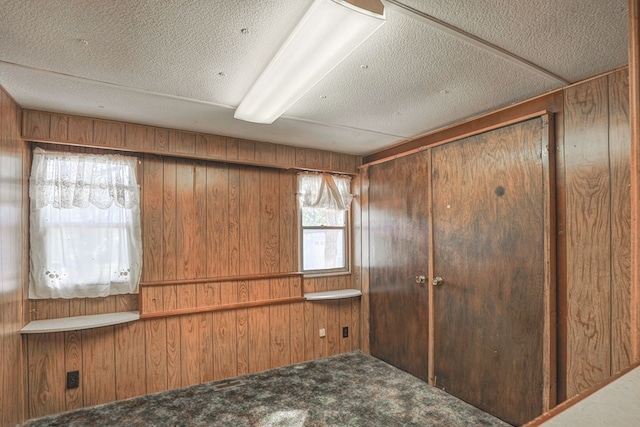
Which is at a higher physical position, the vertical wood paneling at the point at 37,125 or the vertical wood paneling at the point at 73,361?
the vertical wood paneling at the point at 37,125

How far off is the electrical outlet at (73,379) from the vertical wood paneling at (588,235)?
3700 millimetres

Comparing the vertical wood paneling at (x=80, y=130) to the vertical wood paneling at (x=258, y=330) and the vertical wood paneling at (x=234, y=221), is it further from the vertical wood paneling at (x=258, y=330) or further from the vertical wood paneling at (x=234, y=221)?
the vertical wood paneling at (x=258, y=330)

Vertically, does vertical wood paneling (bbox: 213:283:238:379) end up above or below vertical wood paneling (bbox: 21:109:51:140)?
below

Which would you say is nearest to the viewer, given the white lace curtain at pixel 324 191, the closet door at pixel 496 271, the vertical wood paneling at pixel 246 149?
the closet door at pixel 496 271

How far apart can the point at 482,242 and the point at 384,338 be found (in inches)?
66.3

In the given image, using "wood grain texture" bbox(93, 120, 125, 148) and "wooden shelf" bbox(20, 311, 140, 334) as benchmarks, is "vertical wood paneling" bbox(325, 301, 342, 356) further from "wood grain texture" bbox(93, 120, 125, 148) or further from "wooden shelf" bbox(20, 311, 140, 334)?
"wood grain texture" bbox(93, 120, 125, 148)

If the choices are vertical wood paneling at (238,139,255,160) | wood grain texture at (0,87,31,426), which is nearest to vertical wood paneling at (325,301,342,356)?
vertical wood paneling at (238,139,255,160)

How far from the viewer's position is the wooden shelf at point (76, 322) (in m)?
2.51

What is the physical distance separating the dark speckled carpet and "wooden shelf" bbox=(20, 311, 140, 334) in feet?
2.33

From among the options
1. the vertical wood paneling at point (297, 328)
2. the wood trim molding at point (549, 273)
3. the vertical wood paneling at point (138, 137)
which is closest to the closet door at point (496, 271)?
the wood trim molding at point (549, 273)

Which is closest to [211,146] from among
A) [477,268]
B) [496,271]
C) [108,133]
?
[108,133]

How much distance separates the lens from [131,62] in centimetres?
190

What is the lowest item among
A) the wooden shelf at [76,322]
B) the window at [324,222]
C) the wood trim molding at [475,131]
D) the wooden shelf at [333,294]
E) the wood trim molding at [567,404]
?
the wooden shelf at [333,294]

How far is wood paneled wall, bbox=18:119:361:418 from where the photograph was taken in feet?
9.03
